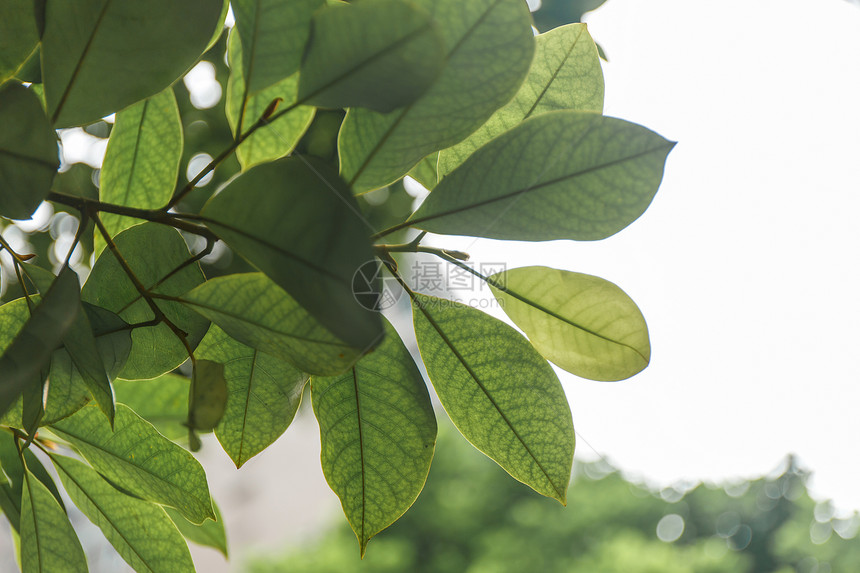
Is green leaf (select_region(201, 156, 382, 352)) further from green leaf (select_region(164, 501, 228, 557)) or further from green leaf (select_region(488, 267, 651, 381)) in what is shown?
green leaf (select_region(164, 501, 228, 557))

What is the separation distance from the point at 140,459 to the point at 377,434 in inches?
4.8

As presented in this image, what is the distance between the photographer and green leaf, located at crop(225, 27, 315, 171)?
0.23 metres

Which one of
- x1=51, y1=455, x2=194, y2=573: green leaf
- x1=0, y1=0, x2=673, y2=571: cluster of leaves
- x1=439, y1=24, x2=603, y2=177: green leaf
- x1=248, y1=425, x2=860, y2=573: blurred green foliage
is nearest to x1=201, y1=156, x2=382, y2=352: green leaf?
x1=0, y1=0, x2=673, y2=571: cluster of leaves

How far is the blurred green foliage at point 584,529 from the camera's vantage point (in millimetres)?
3752

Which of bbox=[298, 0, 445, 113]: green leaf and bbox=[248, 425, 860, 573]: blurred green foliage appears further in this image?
bbox=[248, 425, 860, 573]: blurred green foliage

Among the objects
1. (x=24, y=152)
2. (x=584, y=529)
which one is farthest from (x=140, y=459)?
(x=584, y=529)

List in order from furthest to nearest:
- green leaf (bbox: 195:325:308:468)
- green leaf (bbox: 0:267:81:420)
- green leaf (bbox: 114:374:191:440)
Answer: green leaf (bbox: 114:374:191:440)
green leaf (bbox: 195:325:308:468)
green leaf (bbox: 0:267:81:420)

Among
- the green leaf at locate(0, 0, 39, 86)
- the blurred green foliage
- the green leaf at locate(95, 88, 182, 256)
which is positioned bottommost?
the blurred green foliage

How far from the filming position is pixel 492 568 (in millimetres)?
3615

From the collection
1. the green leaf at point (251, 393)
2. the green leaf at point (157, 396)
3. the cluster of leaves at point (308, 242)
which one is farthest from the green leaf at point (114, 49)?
the green leaf at point (157, 396)

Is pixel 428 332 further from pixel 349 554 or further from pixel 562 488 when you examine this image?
pixel 349 554

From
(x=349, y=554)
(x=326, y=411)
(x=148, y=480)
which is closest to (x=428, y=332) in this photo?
(x=326, y=411)

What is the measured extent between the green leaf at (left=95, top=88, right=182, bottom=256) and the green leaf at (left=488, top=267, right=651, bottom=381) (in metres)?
0.17

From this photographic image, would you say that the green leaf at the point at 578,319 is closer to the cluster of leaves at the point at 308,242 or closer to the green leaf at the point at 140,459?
the cluster of leaves at the point at 308,242
